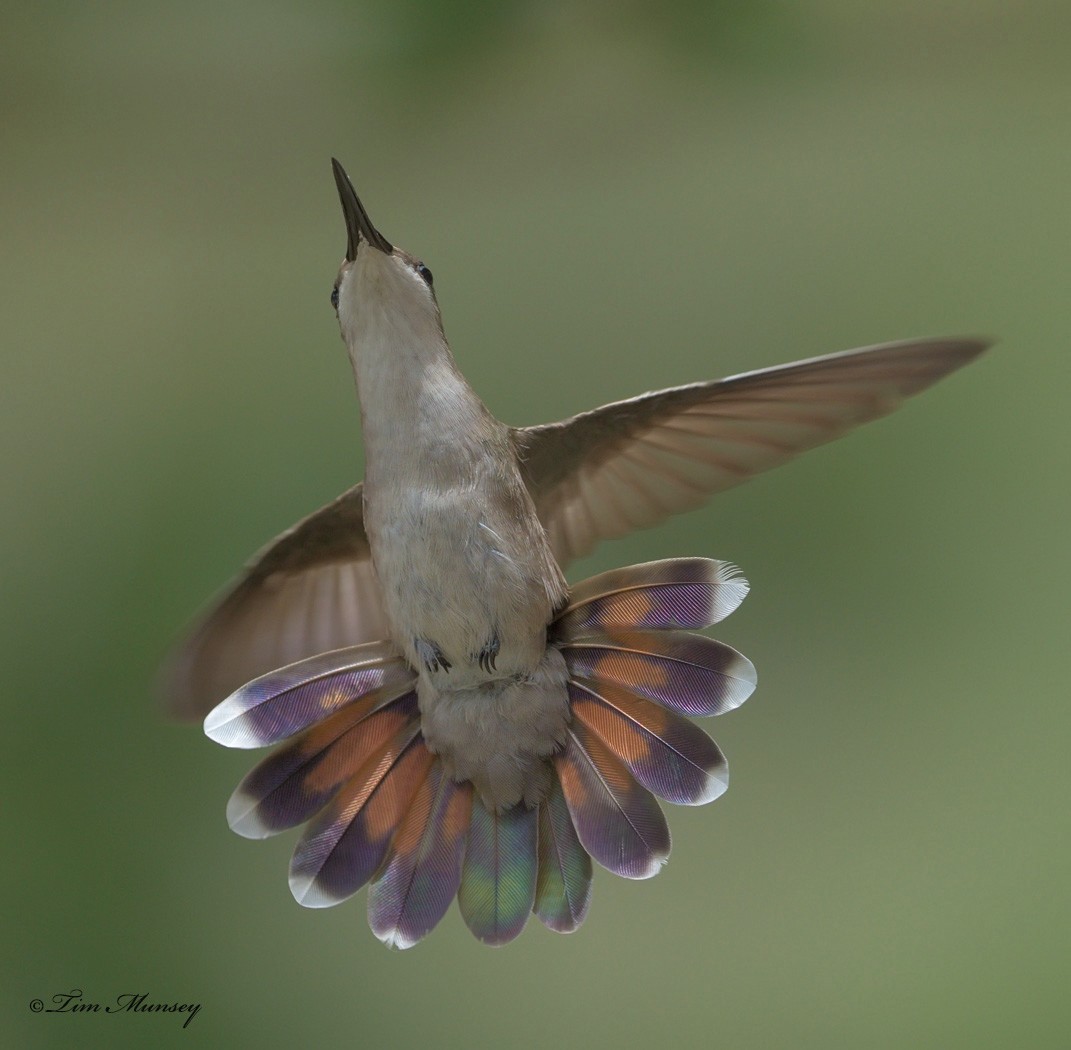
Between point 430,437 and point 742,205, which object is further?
point 742,205

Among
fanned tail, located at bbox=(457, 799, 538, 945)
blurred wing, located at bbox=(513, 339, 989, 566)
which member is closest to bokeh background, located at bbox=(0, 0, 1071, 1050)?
blurred wing, located at bbox=(513, 339, 989, 566)

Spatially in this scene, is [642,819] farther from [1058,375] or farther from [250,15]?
[250,15]

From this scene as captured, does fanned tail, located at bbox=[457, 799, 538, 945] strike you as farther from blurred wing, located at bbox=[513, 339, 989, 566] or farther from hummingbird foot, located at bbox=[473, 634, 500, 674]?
blurred wing, located at bbox=[513, 339, 989, 566]

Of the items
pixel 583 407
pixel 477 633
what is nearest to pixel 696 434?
pixel 477 633

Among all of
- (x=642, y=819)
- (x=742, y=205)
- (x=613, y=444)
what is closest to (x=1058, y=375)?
(x=742, y=205)

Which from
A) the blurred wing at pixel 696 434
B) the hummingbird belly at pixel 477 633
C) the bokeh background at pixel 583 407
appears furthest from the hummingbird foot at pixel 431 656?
the bokeh background at pixel 583 407

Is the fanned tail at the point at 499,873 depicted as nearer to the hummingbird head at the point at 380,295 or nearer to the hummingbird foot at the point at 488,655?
the hummingbird foot at the point at 488,655

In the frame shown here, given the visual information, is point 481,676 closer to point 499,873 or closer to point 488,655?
point 488,655
